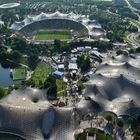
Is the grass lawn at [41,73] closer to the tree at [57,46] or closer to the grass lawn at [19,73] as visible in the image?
the grass lawn at [19,73]

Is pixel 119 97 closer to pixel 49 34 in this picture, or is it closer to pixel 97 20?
pixel 49 34

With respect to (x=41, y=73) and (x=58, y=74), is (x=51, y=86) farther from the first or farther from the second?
(x=41, y=73)

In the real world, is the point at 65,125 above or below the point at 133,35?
above

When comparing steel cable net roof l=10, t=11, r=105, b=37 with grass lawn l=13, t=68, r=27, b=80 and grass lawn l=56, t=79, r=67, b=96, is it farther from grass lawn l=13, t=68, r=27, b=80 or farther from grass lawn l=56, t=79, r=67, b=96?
grass lawn l=56, t=79, r=67, b=96

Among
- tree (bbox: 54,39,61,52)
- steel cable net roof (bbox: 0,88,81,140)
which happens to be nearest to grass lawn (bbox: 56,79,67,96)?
steel cable net roof (bbox: 0,88,81,140)

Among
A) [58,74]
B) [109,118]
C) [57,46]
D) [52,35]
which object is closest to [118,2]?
[52,35]

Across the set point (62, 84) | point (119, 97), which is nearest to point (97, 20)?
point (62, 84)
